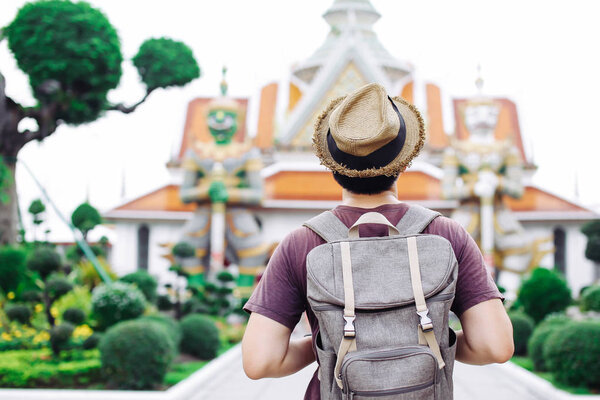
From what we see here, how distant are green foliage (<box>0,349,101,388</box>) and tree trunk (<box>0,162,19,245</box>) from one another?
260cm

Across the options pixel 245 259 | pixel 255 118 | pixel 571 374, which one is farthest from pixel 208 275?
pixel 571 374

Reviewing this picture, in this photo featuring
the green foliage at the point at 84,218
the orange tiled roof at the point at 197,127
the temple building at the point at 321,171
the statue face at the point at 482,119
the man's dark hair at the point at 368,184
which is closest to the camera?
the man's dark hair at the point at 368,184

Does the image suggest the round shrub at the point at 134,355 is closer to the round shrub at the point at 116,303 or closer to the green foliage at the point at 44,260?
the round shrub at the point at 116,303

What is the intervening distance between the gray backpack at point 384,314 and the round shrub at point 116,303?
18.4 feet

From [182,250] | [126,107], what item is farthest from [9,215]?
[182,250]

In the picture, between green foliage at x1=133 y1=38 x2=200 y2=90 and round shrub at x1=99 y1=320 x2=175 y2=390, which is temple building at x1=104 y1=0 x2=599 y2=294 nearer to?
green foliage at x1=133 y1=38 x2=200 y2=90

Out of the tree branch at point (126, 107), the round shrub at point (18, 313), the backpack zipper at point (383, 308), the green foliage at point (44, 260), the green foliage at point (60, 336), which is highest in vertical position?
the tree branch at point (126, 107)

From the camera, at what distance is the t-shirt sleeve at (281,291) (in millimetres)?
1678

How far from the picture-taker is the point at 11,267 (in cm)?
878

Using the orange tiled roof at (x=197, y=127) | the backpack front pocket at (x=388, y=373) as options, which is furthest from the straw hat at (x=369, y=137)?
the orange tiled roof at (x=197, y=127)

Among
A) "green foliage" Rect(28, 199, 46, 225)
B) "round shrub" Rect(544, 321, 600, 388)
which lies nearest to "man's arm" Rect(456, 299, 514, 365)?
"round shrub" Rect(544, 321, 600, 388)

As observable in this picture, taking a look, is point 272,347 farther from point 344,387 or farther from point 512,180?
point 512,180

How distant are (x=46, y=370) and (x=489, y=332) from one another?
5.73 meters

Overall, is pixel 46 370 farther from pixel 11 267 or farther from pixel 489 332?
pixel 489 332
